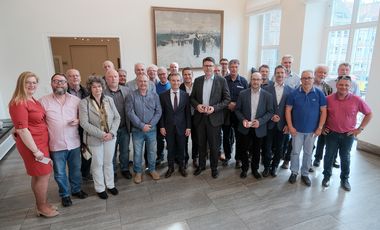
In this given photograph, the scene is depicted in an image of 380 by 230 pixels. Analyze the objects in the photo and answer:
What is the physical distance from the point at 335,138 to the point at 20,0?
19.5 feet

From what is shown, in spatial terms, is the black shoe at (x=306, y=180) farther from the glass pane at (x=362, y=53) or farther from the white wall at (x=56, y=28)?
the white wall at (x=56, y=28)

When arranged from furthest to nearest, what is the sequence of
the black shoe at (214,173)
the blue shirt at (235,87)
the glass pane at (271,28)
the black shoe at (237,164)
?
the glass pane at (271,28) → the black shoe at (237,164) → the blue shirt at (235,87) → the black shoe at (214,173)

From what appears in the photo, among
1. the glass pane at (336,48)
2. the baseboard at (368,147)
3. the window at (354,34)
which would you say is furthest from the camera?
the glass pane at (336,48)

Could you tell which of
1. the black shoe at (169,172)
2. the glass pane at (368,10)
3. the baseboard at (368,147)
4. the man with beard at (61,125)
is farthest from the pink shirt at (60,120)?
the glass pane at (368,10)

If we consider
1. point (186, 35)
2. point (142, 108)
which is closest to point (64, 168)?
point (142, 108)

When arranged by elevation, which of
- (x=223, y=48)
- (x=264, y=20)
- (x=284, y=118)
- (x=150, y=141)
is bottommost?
(x=150, y=141)

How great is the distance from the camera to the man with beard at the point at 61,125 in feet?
7.39

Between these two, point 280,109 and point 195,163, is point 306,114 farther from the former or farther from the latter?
point 195,163

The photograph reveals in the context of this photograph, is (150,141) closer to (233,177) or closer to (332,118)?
(233,177)

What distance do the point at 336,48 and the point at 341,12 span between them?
65 centimetres

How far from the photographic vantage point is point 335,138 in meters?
2.71

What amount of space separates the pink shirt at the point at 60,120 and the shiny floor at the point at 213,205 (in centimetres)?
77

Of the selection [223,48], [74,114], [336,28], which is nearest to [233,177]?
[74,114]

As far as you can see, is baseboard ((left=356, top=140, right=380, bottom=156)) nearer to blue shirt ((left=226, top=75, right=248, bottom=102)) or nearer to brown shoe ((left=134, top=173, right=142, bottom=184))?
blue shirt ((left=226, top=75, right=248, bottom=102))
